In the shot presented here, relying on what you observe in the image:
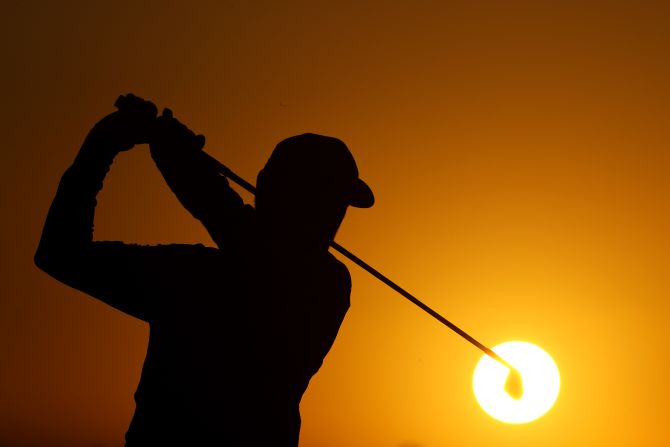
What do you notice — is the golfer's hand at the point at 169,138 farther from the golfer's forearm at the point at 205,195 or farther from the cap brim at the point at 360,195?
the cap brim at the point at 360,195

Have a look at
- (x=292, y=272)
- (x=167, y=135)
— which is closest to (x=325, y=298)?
(x=292, y=272)

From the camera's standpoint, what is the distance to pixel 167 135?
85.7 inches

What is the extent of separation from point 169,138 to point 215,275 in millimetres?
415

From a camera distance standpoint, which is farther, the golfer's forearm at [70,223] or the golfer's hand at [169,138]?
the golfer's hand at [169,138]

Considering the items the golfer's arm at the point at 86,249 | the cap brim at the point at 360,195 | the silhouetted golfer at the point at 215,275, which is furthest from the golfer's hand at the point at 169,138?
the cap brim at the point at 360,195

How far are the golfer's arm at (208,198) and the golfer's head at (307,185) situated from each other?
0.08 metres

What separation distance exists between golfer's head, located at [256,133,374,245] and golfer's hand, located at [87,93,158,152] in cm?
34

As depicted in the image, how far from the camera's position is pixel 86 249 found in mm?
1880

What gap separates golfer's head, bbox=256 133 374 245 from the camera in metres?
2.11

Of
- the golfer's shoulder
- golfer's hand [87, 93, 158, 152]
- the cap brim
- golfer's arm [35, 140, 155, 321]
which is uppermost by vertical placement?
the cap brim

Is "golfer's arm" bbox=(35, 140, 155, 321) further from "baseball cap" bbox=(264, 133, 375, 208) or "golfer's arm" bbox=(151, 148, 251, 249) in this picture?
"baseball cap" bbox=(264, 133, 375, 208)

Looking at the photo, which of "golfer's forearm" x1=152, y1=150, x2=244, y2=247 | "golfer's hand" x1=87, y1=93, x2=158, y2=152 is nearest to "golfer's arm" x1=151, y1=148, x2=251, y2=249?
"golfer's forearm" x1=152, y1=150, x2=244, y2=247

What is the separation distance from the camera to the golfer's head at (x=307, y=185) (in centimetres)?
211

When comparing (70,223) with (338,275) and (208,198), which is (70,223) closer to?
(208,198)
